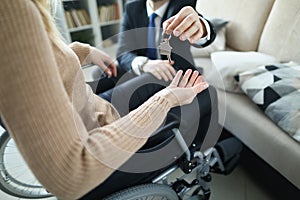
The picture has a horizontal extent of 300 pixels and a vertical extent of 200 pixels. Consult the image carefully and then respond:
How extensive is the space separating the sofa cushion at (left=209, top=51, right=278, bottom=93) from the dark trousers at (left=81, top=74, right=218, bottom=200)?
0.92ft

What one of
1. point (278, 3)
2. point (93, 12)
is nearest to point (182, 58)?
point (278, 3)

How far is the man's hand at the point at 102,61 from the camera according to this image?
85cm

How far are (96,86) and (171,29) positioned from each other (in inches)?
14.8

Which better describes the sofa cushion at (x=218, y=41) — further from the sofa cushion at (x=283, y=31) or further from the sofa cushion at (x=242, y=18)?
the sofa cushion at (x=283, y=31)

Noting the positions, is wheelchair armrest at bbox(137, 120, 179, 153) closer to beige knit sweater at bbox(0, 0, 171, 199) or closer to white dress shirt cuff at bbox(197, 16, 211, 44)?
beige knit sweater at bbox(0, 0, 171, 199)

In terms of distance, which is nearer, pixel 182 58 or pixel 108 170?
pixel 108 170

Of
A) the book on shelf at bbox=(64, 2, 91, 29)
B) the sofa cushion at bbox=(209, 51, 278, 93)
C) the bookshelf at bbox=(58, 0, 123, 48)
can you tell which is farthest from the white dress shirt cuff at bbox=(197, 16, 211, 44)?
the book on shelf at bbox=(64, 2, 91, 29)

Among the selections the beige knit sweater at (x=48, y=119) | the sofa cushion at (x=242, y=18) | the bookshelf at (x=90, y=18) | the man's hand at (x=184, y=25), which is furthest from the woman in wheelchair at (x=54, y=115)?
the bookshelf at (x=90, y=18)

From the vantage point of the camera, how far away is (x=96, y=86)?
0.90 meters

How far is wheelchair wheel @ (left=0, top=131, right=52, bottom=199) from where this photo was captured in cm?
84

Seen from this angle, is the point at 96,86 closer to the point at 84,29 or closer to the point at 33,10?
the point at 33,10

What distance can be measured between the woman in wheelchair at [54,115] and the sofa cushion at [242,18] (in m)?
0.99

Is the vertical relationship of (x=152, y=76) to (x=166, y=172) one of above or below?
above

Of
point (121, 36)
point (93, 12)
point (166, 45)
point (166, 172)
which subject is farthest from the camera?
point (93, 12)
